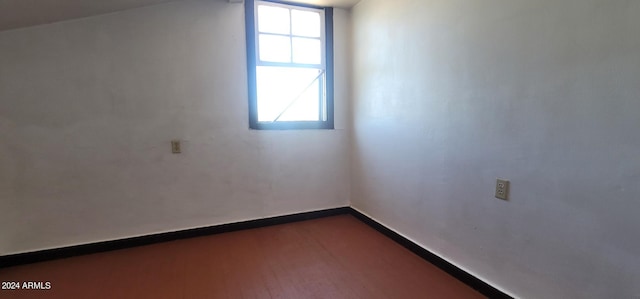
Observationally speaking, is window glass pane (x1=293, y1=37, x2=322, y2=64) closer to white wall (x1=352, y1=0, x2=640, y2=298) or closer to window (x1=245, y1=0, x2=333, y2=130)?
window (x1=245, y1=0, x2=333, y2=130)

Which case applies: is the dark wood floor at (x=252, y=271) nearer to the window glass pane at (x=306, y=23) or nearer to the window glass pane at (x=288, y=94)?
the window glass pane at (x=288, y=94)

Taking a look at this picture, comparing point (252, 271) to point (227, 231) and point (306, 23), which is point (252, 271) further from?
point (306, 23)

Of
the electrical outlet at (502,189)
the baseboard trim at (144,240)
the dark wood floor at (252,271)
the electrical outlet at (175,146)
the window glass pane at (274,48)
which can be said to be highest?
the window glass pane at (274,48)

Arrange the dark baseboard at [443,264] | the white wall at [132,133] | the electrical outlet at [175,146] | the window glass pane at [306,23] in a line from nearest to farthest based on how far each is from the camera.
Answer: the dark baseboard at [443,264]
the white wall at [132,133]
the electrical outlet at [175,146]
the window glass pane at [306,23]

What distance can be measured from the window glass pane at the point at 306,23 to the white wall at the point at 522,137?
0.77m

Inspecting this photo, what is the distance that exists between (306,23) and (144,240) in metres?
2.51

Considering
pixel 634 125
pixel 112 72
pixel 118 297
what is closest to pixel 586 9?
pixel 634 125

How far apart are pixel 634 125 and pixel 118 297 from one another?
8.93 feet

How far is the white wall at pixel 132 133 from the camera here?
2.16m

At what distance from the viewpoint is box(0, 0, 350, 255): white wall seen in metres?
2.16

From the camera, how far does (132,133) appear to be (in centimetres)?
241

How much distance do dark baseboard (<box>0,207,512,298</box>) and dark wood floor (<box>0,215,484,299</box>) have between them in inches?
2.2

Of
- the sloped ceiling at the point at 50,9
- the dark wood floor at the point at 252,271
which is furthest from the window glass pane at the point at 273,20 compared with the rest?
the dark wood floor at the point at 252,271

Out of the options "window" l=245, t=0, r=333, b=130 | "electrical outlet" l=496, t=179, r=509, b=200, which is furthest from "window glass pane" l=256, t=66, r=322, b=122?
"electrical outlet" l=496, t=179, r=509, b=200
